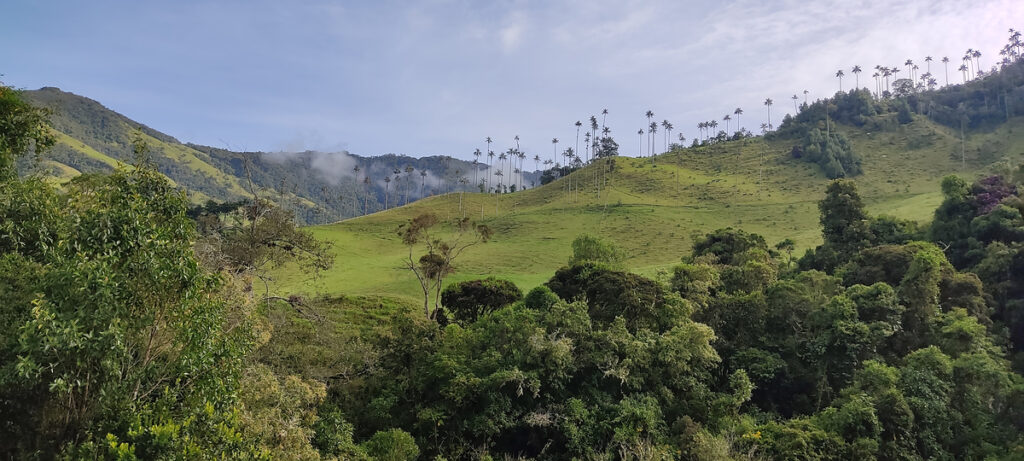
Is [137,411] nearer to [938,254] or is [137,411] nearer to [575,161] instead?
[938,254]

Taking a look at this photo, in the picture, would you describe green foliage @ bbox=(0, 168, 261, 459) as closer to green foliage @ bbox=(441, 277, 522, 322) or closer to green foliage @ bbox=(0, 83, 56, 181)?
green foliage @ bbox=(0, 83, 56, 181)

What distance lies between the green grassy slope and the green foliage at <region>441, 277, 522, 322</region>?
17.6 m

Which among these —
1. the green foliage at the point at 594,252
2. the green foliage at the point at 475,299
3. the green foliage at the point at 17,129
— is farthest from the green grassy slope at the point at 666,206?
the green foliage at the point at 17,129

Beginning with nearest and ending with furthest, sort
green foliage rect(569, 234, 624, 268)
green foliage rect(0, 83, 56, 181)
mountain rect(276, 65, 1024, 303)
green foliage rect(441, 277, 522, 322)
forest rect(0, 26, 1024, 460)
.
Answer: forest rect(0, 26, 1024, 460), green foliage rect(0, 83, 56, 181), green foliage rect(441, 277, 522, 322), green foliage rect(569, 234, 624, 268), mountain rect(276, 65, 1024, 303)

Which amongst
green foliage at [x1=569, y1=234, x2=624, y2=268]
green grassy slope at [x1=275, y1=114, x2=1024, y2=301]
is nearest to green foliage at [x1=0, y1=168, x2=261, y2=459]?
green foliage at [x1=569, y1=234, x2=624, y2=268]

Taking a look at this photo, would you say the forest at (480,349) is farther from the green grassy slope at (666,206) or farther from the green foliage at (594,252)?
the green grassy slope at (666,206)

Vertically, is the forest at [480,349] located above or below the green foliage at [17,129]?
below

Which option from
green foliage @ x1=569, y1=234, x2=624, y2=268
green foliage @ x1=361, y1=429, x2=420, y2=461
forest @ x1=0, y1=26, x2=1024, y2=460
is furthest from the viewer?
green foliage @ x1=569, y1=234, x2=624, y2=268

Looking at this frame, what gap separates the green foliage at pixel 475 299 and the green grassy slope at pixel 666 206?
1762cm

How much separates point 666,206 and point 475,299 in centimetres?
7001

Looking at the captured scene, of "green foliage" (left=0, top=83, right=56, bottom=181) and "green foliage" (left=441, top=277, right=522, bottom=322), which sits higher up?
"green foliage" (left=0, top=83, right=56, bottom=181)

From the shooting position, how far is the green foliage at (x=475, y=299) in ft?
124

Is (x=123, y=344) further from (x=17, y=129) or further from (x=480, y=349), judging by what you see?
(x=480, y=349)

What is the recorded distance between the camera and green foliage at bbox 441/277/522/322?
37.8 m
